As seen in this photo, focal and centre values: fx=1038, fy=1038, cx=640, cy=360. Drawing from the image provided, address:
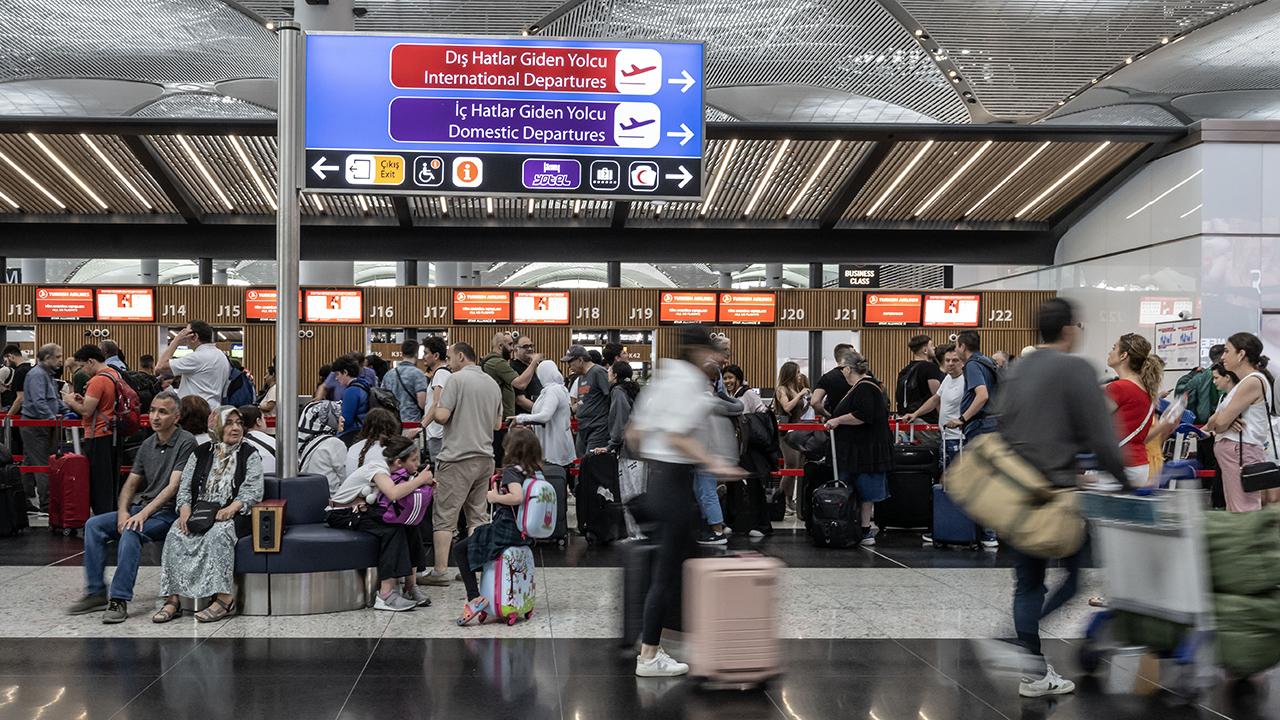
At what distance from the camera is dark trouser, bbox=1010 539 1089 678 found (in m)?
4.45

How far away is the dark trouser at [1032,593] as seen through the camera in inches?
175

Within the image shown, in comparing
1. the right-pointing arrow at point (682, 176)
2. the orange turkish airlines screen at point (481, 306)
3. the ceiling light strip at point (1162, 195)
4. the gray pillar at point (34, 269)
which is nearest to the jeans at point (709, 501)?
the right-pointing arrow at point (682, 176)

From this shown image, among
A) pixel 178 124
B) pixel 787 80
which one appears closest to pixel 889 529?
pixel 178 124

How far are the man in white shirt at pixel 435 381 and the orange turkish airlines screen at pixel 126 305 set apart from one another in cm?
976

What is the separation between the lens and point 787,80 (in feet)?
72.0

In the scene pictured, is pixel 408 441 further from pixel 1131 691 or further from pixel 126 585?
pixel 1131 691

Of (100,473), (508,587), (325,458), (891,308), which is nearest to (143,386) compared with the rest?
(100,473)

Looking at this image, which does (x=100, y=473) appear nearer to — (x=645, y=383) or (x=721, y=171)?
(x=645, y=383)

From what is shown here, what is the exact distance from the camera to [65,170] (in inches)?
570

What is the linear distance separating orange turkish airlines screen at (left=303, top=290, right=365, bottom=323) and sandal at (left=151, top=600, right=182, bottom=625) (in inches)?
436

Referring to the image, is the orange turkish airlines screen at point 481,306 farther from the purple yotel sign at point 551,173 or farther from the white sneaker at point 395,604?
the white sneaker at point 395,604

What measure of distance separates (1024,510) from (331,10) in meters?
13.5

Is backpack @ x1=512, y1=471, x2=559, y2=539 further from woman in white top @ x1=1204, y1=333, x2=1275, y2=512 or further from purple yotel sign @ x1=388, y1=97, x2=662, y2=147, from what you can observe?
woman in white top @ x1=1204, y1=333, x2=1275, y2=512

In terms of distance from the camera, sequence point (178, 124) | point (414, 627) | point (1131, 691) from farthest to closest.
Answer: point (178, 124), point (414, 627), point (1131, 691)
